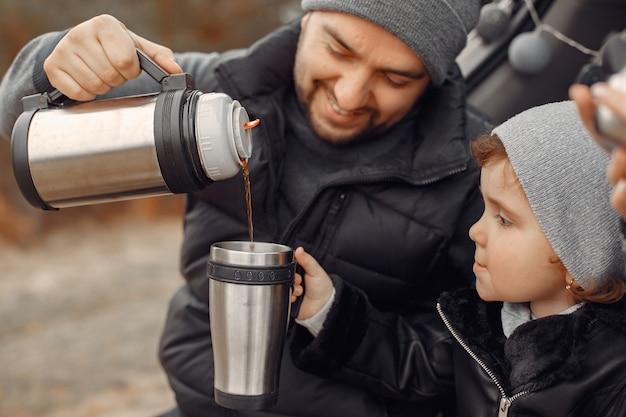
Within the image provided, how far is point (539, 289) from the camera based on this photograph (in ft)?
4.15

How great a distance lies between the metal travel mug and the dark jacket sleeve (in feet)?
0.67

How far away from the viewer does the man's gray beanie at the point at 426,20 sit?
1.45 meters

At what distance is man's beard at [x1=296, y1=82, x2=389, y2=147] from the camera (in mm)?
1600

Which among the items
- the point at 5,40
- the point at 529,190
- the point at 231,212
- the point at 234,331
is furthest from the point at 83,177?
the point at 5,40

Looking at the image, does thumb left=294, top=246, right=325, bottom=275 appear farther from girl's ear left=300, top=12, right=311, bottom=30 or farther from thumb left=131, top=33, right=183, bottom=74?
girl's ear left=300, top=12, right=311, bottom=30

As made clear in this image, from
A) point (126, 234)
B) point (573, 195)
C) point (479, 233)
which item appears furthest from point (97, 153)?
point (126, 234)

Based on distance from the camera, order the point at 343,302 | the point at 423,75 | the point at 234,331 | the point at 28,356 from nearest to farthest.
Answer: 1. the point at 234,331
2. the point at 343,302
3. the point at 423,75
4. the point at 28,356

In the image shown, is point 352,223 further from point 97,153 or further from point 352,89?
point 97,153

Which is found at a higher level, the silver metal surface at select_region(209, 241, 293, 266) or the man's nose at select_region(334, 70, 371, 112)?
the man's nose at select_region(334, 70, 371, 112)

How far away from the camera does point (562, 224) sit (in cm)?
119

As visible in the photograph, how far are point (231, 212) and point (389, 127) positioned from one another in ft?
1.30

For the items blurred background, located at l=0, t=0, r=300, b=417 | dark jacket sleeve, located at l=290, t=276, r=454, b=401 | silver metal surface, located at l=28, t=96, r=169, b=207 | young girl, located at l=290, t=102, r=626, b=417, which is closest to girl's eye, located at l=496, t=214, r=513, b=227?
young girl, located at l=290, t=102, r=626, b=417

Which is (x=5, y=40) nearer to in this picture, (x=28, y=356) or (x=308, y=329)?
(x=28, y=356)

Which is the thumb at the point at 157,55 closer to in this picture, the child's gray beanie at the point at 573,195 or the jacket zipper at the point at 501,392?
the child's gray beanie at the point at 573,195
